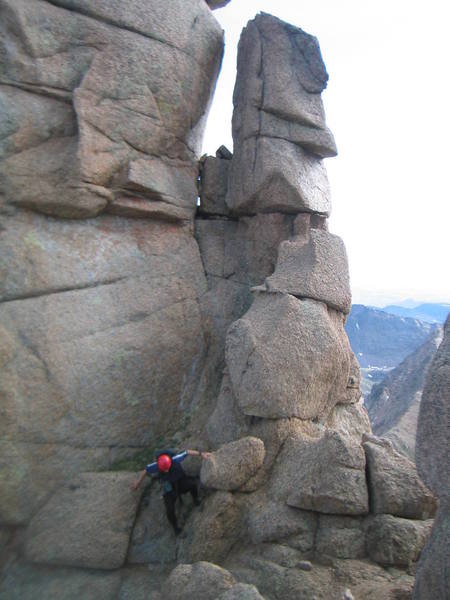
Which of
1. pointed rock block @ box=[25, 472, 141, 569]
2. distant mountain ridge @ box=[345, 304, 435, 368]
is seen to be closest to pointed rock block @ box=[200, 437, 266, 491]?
pointed rock block @ box=[25, 472, 141, 569]

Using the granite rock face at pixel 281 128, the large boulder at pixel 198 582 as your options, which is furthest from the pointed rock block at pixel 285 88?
the large boulder at pixel 198 582

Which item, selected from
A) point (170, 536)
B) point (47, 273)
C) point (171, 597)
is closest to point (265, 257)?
point (47, 273)

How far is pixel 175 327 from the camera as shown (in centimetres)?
895

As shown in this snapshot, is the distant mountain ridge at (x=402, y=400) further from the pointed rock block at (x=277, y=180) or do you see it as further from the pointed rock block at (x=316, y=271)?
the pointed rock block at (x=277, y=180)

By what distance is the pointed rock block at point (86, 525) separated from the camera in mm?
7129

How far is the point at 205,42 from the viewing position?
973cm

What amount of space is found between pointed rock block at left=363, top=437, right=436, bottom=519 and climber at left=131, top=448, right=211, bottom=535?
2234 mm

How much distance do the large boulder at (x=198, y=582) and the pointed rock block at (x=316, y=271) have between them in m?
4.15

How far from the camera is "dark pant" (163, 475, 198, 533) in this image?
23.3 feet

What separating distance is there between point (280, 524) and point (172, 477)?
63.6 inches

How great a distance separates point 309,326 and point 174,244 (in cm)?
315

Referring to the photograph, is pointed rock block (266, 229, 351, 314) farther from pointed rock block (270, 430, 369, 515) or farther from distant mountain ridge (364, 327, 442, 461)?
distant mountain ridge (364, 327, 442, 461)

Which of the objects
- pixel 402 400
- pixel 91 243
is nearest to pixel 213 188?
pixel 91 243

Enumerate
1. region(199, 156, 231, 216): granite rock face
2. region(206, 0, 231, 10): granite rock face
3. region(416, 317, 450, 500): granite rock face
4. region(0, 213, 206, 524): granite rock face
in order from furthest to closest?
1. region(206, 0, 231, 10): granite rock face
2. region(199, 156, 231, 216): granite rock face
3. region(0, 213, 206, 524): granite rock face
4. region(416, 317, 450, 500): granite rock face
